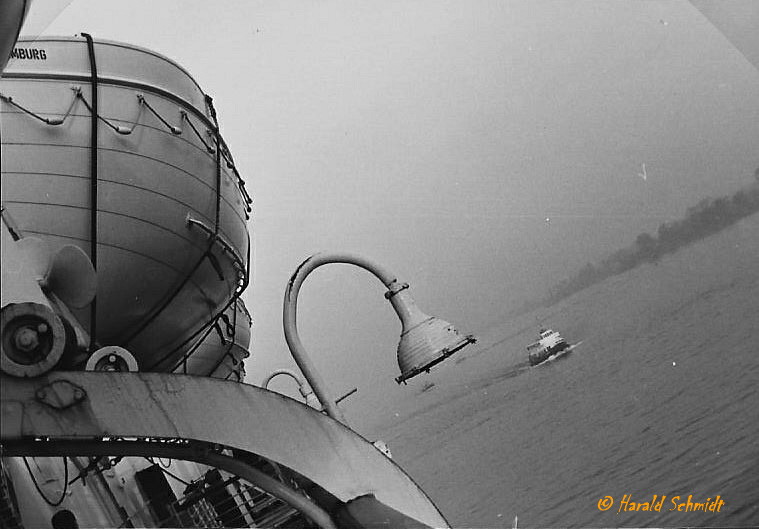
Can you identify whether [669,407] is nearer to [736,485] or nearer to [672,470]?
[672,470]

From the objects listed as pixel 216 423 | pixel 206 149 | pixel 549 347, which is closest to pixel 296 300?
pixel 206 149

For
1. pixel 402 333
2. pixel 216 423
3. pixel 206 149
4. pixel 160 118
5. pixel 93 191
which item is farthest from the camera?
pixel 206 149

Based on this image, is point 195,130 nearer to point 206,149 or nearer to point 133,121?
point 206,149

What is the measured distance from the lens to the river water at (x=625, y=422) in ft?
77.8

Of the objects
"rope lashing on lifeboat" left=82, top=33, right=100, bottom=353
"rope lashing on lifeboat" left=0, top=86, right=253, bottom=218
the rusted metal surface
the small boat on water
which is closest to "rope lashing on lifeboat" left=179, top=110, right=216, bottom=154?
"rope lashing on lifeboat" left=0, top=86, right=253, bottom=218

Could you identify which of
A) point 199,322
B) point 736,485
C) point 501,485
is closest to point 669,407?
point 501,485

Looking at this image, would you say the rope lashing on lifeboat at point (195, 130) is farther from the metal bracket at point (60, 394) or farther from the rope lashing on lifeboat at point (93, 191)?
the metal bracket at point (60, 394)

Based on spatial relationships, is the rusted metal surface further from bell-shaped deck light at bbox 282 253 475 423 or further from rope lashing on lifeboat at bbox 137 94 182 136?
rope lashing on lifeboat at bbox 137 94 182 136

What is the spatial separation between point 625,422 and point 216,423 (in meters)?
33.8

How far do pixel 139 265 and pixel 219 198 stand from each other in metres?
0.84

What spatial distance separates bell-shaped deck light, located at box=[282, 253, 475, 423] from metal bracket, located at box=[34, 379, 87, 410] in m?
2.22

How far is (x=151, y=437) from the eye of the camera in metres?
2.79

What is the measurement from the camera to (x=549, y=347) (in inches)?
2042

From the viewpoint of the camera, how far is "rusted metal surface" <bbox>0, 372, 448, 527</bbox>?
2.62 meters
